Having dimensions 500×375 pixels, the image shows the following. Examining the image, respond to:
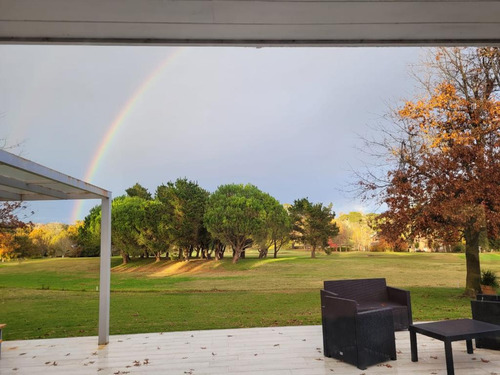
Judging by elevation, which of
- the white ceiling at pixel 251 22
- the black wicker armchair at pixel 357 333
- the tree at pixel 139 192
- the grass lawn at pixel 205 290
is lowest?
the grass lawn at pixel 205 290

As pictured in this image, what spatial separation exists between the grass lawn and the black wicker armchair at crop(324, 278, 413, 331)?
2950mm

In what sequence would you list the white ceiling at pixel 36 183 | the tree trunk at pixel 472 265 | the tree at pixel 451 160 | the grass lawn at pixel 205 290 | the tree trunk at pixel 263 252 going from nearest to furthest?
the white ceiling at pixel 36 183 < the grass lawn at pixel 205 290 < the tree at pixel 451 160 < the tree trunk at pixel 472 265 < the tree trunk at pixel 263 252

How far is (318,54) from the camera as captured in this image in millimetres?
13484

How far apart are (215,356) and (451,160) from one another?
23.2ft

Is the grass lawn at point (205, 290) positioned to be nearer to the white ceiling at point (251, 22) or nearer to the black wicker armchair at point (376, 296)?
the black wicker armchair at point (376, 296)

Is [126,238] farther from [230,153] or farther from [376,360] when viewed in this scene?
[376,360]

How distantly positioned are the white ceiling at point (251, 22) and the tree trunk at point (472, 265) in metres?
7.98

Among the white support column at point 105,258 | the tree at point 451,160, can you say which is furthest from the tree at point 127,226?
the white support column at point 105,258

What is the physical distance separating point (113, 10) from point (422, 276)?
11056 mm

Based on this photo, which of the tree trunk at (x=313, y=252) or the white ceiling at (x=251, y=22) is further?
the tree trunk at (x=313, y=252)

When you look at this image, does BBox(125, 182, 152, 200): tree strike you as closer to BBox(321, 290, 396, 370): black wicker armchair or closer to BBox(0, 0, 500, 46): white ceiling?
BBox(321, 290, 396, 370): black wicker armchair

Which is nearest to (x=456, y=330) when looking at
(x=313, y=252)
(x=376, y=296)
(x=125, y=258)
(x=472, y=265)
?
(x=376, y=296)

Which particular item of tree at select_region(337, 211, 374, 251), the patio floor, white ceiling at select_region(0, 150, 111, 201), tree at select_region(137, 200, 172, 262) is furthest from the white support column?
tree at select_region(137, 200, 172, 262)

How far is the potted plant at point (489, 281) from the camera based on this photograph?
8484mm
